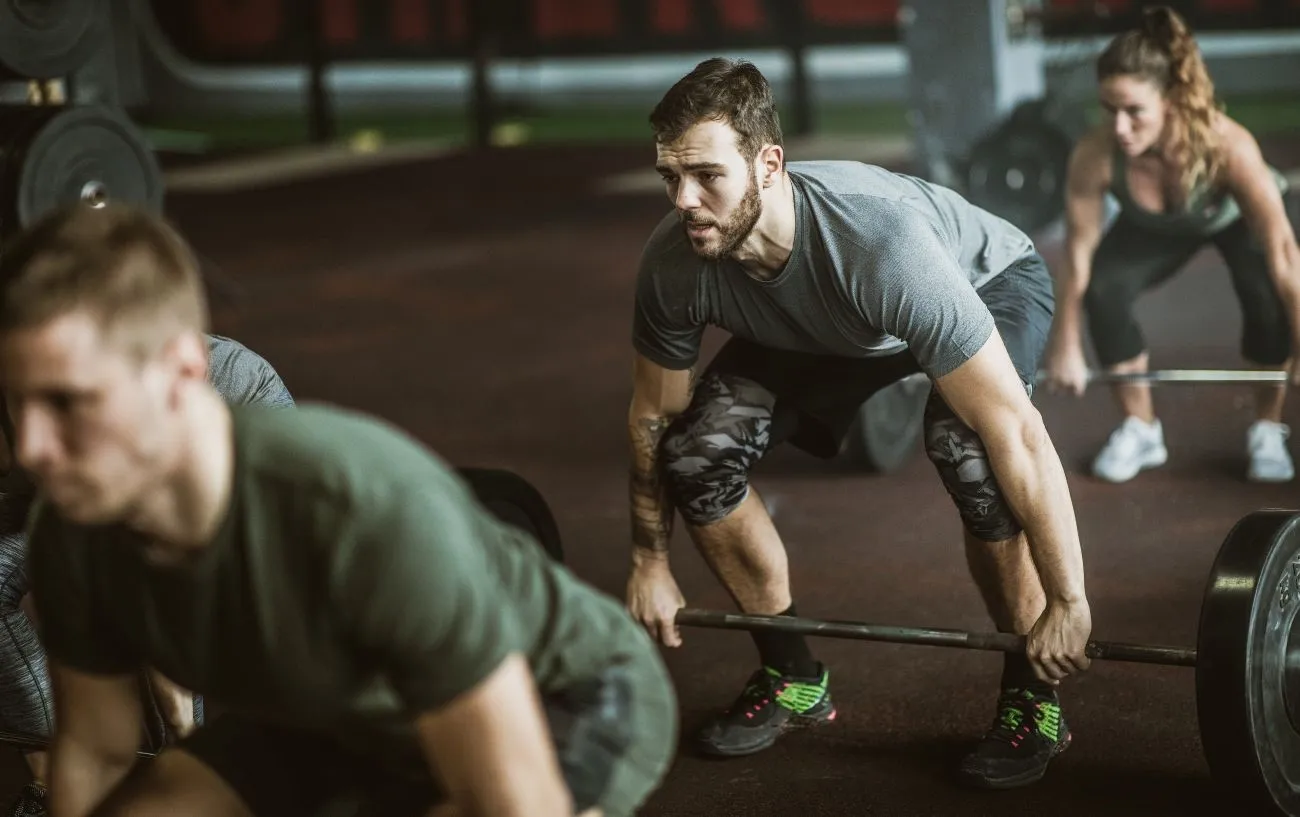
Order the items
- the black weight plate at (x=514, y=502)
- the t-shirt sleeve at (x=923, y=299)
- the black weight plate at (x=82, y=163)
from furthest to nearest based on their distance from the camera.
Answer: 1. the black weight plate at (x=82, y=163)
2. the black weight plate at (x=514, y=502)
3. the t-shirt sleeve at (x=923, y=299)

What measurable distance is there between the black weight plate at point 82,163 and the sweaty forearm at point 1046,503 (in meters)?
2.76

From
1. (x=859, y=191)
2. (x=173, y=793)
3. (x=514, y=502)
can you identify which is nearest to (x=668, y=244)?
(x=859, y=191)

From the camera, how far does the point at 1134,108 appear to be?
319 cm

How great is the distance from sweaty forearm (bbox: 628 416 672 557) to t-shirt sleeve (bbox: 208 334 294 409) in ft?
1.81

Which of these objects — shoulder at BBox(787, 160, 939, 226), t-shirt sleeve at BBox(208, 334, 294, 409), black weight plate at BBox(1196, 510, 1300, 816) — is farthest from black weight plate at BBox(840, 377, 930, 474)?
t-shirt sleeve at BBox(208, 334, 294, 409)

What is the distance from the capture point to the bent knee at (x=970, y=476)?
85.1 inches

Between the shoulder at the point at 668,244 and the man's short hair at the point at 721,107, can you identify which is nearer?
the man's short hair at the point at 721,107

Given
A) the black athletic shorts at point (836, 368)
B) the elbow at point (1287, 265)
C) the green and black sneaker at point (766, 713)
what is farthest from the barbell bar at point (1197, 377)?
the green and black sneaker at point (766, 713)

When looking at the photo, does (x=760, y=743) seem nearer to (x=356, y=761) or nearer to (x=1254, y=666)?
(x=1254, y=666)

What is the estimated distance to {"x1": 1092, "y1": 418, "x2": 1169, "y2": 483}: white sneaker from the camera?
11.9 feet

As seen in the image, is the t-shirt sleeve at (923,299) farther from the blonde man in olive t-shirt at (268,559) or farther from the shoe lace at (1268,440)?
the shoe lace at (1268,440)

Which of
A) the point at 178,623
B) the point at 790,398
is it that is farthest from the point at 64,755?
the point at 790,398

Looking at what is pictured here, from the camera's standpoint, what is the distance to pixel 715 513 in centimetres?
239

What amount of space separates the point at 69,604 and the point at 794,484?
2.51m
